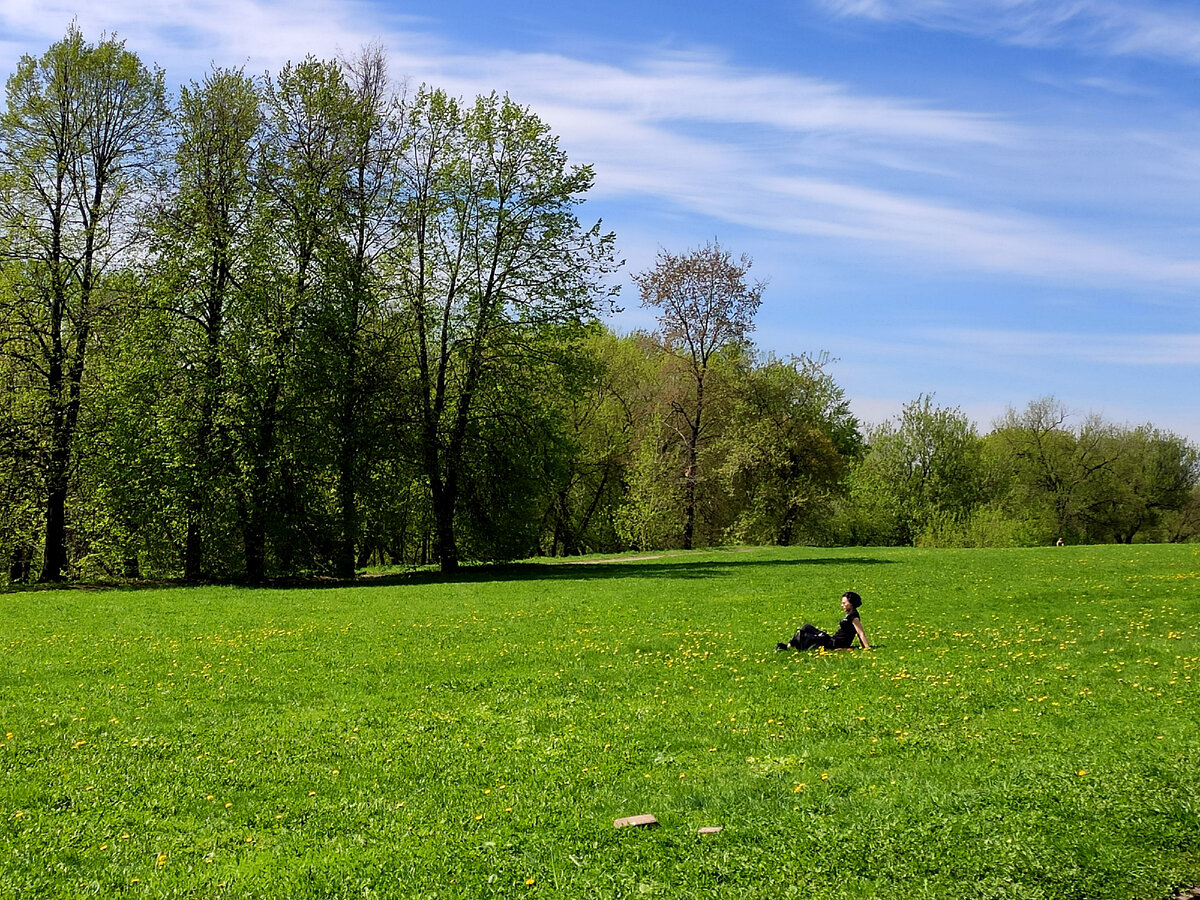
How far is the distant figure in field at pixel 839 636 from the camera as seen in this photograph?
15.6 meters

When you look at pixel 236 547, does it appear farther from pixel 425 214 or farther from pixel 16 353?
pixel 425 214

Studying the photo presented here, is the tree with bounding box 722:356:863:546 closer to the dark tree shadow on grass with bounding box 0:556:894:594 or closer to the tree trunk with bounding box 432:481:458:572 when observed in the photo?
the dark tree shadow on grass with bounding box 0:556:894:594

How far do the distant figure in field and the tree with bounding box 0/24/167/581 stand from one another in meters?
28.3

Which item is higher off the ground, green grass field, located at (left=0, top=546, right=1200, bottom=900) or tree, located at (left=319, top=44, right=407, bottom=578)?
tree, located at (left=319, top=44, right=407, bottom=578)

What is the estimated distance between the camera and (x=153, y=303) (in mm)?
32312

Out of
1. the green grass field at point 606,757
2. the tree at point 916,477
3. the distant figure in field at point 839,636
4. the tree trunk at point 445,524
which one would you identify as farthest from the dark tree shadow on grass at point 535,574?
the tree at point 916,477

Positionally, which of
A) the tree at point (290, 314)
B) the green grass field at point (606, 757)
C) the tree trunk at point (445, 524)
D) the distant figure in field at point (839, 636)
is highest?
the tree at point (290, 314)

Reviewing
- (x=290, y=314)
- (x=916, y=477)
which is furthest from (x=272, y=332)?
(x=916, y=477)

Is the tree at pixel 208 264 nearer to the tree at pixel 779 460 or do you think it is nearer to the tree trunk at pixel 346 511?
the tree trunk at pixel 346 511

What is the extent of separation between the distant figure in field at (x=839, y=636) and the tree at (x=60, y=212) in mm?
28298

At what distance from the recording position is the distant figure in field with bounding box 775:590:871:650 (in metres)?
15.6

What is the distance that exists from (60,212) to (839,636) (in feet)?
106

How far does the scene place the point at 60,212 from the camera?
33000mm

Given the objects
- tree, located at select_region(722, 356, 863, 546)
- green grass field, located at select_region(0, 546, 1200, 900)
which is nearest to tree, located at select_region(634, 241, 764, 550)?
tree, located at select_region(722, 356, 863, 546)
